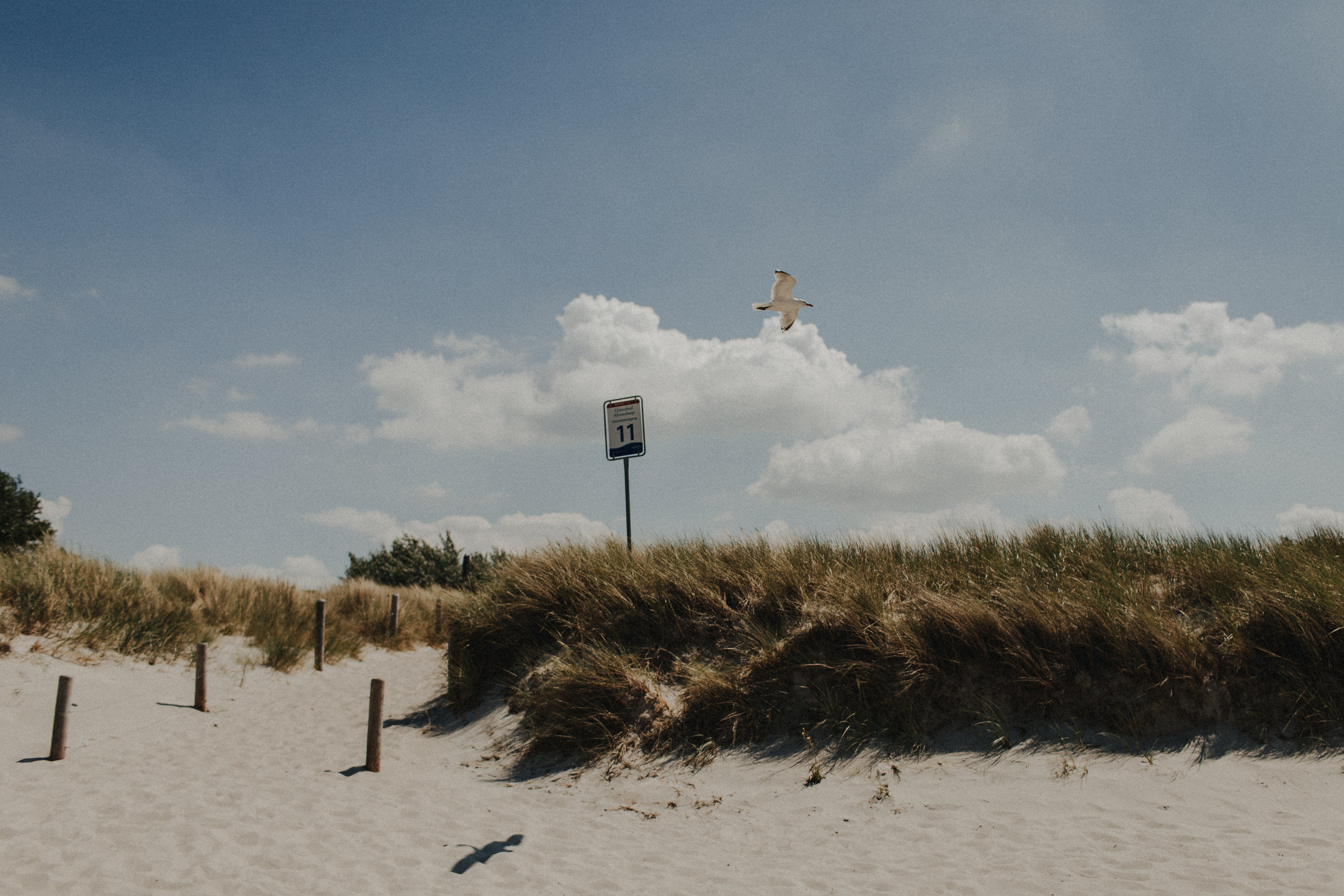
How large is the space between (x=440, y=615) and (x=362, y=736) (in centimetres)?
1058

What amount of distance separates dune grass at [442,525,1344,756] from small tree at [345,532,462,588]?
24.1 m

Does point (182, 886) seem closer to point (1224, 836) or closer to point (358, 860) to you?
point (358, 860)

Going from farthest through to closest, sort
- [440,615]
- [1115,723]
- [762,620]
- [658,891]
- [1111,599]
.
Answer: [440,615], [762,620], [1111,599], [1115,723], [658,891]

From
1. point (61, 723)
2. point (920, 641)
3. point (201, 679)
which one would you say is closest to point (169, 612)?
point (201, 679)

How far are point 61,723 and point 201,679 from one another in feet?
9.90

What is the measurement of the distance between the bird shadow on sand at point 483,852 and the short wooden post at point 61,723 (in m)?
5.96

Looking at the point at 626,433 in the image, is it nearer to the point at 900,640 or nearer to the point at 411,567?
the point at 900,640

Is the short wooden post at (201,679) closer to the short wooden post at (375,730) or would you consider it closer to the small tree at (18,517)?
the short wooden post at (375,730)

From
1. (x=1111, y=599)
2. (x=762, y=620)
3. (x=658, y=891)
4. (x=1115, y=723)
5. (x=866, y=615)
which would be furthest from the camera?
(x=762, y=620)

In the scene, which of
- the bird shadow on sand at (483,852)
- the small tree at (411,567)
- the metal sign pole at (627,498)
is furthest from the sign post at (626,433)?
the small tree at (411,567)

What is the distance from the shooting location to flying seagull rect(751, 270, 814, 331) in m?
8.72

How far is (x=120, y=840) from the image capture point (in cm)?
627

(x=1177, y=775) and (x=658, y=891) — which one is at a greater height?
(x=1177, y=775)

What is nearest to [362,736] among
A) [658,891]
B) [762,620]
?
[762,620]
